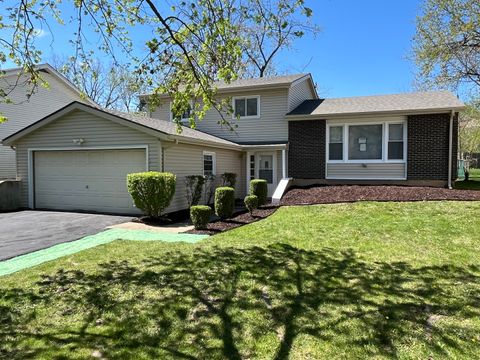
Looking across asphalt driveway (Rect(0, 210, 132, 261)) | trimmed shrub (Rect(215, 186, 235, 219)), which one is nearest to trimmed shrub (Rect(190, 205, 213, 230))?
trimmed shrub (Rect(215, 186, 235, 219))

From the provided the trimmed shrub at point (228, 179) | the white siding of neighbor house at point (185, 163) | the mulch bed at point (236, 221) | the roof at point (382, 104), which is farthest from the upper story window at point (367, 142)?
the mulch bed at point (236, 221)

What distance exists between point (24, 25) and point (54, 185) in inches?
306

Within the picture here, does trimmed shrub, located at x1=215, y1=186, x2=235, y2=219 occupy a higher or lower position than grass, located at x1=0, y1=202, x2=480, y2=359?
higher

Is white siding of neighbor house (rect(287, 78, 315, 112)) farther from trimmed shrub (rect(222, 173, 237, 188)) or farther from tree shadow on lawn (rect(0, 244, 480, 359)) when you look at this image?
tree shadow on lawn (rect(0, 244, 480, 359))

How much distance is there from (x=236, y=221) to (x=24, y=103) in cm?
1451

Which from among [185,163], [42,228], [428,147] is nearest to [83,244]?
[42,228]

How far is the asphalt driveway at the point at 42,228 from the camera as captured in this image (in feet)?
24.9

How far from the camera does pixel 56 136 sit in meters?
12.9

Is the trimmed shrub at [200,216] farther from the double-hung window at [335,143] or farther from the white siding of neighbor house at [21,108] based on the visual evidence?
the white siding of neighbor house at [21,108]

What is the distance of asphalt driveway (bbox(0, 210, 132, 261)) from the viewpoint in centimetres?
760

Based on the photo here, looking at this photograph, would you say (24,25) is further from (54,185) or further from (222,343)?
(54,185)

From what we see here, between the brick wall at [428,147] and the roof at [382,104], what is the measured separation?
52 cm

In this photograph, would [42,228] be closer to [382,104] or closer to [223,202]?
[223,202]

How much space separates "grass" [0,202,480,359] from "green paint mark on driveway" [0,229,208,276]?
1.74 feet
